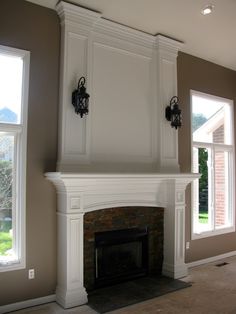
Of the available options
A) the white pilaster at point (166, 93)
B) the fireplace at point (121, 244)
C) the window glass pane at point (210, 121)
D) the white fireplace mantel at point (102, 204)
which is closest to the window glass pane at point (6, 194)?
the white fireplace mantel at point (102, 204)

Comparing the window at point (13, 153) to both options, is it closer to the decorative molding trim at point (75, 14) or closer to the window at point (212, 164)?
the decorative molding trim at point (75, 14)

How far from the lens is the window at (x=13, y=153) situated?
3.37 metres

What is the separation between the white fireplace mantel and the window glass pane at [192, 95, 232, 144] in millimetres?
1138

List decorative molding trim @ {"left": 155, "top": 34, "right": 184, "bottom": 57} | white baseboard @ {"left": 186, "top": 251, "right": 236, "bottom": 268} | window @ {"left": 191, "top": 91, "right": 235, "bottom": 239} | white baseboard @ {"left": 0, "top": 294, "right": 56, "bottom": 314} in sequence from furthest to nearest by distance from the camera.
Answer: window @ {"left": 191, "top": 91, "right": 235, "bottom": 239}
white baseboard @ {"left": 186, "top": 251, "right": 236, "bottom": 268}
decorative molding trim @ {"left": 155, "top": 34, "right": 184, "bottom": 57}
white baseboard @ {"left": 0, "top": 294, "right": 56, "bottom": 314}

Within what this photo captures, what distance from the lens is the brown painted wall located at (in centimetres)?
338

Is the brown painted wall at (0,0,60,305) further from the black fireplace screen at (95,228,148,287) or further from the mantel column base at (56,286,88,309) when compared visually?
the black fireplace screen at (95,228,148,287)

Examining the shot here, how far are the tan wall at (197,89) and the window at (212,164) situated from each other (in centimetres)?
13

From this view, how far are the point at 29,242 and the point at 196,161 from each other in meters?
3.01

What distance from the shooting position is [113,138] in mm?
4078

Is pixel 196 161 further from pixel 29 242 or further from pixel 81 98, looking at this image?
pixel 29 242

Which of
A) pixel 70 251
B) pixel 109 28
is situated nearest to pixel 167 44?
pixel 109 28

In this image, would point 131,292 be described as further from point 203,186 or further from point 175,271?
point 203,186

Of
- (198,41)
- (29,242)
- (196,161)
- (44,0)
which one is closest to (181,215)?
(196,161)

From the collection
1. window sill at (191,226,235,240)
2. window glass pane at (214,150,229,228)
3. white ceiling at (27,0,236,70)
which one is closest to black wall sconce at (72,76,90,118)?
white ceiling at (27,0,236,70)
